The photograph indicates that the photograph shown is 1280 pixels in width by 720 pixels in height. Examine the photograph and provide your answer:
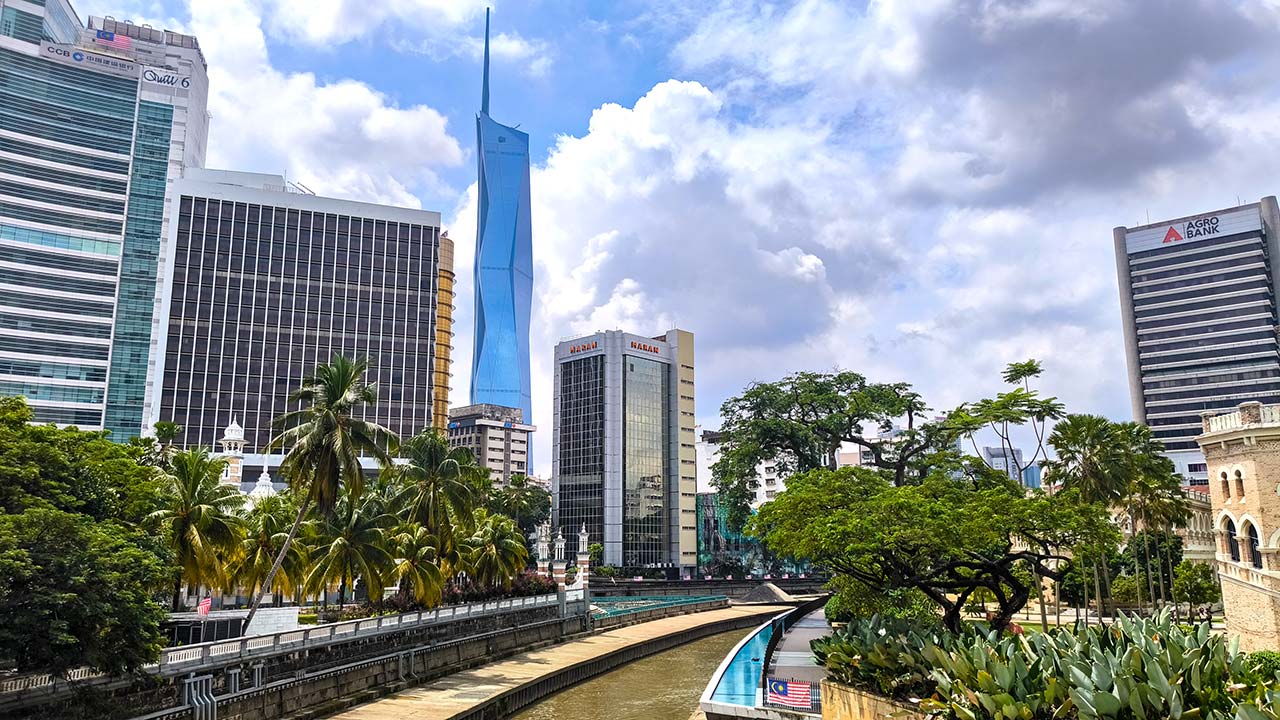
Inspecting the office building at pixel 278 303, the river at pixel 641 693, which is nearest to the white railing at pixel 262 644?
the river at pixel 641 693

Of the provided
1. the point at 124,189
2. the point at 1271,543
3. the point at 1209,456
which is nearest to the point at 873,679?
the point at 1271,543

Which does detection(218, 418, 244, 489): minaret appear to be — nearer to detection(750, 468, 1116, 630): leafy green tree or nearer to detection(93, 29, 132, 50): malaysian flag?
detection(750, 468, 1116, 630): leafy green tree

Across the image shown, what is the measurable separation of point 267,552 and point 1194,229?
16547cm

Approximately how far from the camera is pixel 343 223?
431ft

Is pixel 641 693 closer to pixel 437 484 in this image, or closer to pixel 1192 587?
pixel 437 484

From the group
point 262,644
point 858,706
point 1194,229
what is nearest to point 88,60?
point 262,644

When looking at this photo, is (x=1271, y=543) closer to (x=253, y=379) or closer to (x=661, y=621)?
(x=661, y=621)

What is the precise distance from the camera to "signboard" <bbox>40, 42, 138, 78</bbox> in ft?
386

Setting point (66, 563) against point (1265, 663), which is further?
point (66, 563)

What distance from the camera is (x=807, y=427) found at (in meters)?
45.4

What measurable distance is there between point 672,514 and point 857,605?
114 meters

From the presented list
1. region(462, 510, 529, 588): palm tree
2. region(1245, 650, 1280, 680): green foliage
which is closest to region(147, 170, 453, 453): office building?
region(462, 510, 529, 588): palm tree

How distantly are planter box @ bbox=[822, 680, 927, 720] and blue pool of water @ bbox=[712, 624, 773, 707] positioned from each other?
11.0 ft

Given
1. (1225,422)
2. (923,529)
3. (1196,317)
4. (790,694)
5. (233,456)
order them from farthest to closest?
(1196,317) → (233,456) → (1225,422) → (790,694) → (923,529)
